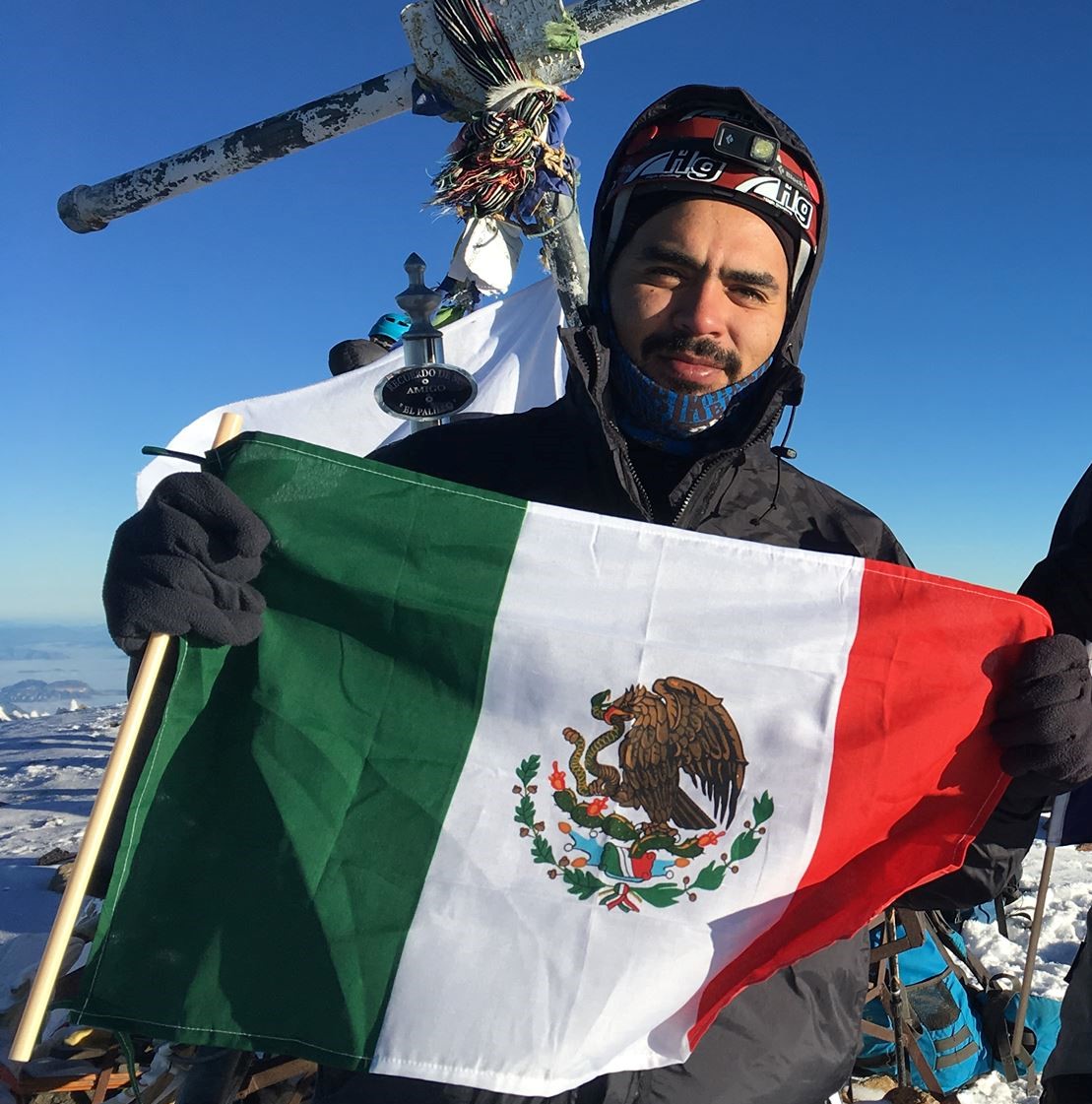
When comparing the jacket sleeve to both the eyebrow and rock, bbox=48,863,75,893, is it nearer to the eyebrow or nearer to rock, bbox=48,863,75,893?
the eyebrow

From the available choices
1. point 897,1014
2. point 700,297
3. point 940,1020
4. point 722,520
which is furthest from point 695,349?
point 940,1020

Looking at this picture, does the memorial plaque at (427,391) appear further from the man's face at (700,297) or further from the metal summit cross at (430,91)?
the man's face at (700,297)

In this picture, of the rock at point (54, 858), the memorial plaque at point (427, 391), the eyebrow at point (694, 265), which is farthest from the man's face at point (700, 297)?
the rock at point (54, 858)

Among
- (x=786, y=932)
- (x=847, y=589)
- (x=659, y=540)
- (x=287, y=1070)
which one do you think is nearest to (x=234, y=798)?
(x=659, y=540)

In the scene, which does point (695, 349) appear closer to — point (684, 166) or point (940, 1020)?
point (684, 166)

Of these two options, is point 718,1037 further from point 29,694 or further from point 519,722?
point 29,694

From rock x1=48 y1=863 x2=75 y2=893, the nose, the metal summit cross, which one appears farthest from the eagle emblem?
rock x1=48 y1=863 x2=75 y2=893
